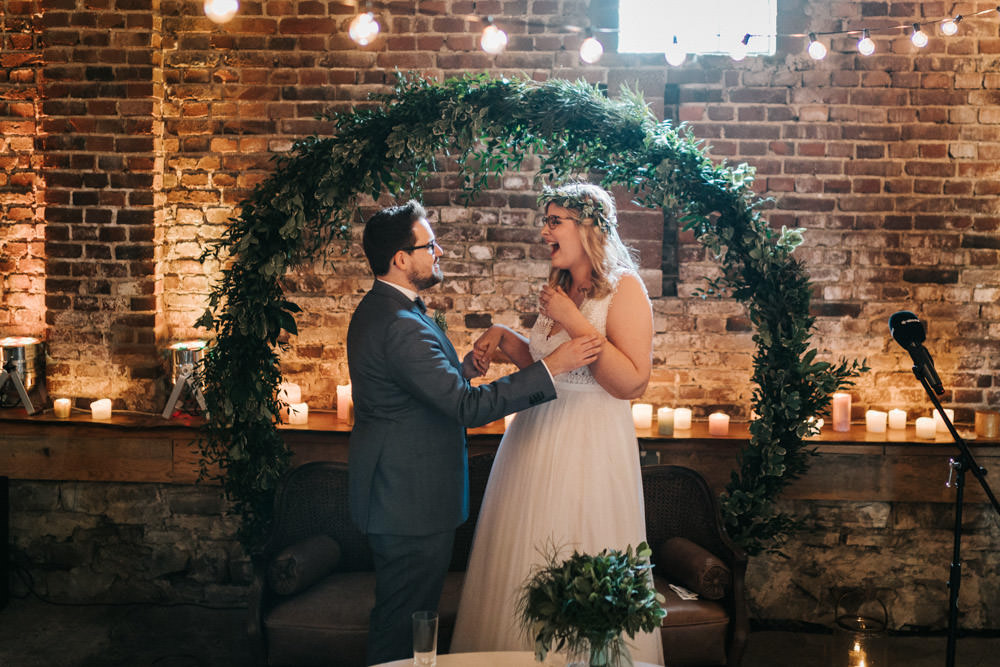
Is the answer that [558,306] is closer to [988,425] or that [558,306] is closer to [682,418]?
[682,418]

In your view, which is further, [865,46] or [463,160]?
[865,46]

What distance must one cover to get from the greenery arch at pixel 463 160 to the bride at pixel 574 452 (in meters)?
0.35

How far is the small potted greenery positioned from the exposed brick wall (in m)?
2.38

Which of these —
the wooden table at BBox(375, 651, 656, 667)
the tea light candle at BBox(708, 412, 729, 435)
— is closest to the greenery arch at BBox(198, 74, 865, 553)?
the tea light candle at BBox(708, 412, 729, 435)

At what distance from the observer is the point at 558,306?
2.88m

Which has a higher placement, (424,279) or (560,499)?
(424,279)

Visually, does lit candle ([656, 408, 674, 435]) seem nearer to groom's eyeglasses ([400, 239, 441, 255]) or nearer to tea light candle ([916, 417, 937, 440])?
tea light candle ([916, 417, 937, 440])

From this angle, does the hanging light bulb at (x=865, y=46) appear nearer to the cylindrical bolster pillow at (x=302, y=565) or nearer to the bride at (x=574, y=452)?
the bride at (x=574, y=452)

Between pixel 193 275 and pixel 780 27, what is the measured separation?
3049 millimetres

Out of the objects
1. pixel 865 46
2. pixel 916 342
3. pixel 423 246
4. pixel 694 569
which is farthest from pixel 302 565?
pixel 865 46

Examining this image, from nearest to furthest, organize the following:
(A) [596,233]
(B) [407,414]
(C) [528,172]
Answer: (B) [407,414], (A) [596,233], (C) [528,172]

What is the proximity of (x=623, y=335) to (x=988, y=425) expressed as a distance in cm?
205

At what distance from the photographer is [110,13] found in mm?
4016

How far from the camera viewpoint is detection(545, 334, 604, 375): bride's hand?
2732 mm
